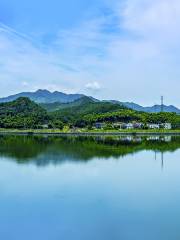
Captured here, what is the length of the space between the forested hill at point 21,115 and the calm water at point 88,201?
A: 114 feet

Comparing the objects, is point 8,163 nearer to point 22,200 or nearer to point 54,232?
point 22,200

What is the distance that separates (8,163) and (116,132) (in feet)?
95.9

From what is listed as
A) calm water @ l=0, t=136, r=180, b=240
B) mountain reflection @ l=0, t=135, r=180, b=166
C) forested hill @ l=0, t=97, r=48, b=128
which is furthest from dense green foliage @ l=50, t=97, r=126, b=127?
calm water @ l=0, t=136, r=180, b=240

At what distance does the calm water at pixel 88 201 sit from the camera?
727 centimetres

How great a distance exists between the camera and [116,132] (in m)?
45.0

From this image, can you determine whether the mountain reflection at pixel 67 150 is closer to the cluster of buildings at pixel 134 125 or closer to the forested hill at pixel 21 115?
the cluster of buildings at pixel 134 125

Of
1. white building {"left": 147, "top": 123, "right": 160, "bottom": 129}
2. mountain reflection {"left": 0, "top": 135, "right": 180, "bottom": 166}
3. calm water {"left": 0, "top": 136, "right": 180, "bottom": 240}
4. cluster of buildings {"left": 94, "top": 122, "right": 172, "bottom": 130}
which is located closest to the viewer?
calm water {"left": 0, "top": 136, "right": 180, "bottom": 240}

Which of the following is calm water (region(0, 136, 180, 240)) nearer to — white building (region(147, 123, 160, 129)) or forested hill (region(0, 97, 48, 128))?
forested hill (region(0, 97, 48, 128))

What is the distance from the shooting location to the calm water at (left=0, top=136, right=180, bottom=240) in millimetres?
7270

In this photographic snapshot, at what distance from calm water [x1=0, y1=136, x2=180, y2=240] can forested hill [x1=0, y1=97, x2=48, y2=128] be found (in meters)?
34.9

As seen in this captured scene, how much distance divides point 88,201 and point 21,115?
49417mm

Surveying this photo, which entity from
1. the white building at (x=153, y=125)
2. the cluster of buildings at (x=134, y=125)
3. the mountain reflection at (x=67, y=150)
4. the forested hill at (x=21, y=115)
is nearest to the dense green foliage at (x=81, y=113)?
the cluster of buildings at (x=134, y=125)

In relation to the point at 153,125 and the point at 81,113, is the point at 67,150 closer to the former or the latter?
the point at 153,125

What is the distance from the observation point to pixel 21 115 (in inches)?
2279
